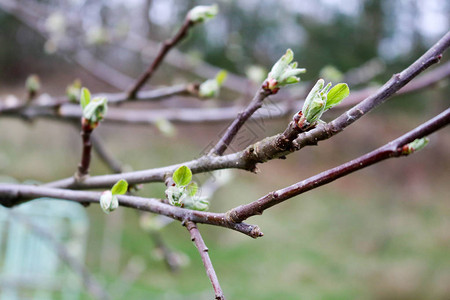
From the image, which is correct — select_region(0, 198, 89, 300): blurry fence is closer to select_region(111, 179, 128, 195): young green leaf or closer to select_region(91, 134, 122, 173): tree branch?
select_region(91, 134, 122, 173): tree branch

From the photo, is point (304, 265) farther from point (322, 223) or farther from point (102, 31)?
point (102, 31)

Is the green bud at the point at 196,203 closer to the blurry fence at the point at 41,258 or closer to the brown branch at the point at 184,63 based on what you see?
the brown branch at the point at 184,63

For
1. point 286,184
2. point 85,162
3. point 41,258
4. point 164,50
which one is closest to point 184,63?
point 164,50

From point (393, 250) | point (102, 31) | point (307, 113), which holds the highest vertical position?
point (393, 250)

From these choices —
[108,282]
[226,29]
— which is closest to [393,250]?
[108,282]

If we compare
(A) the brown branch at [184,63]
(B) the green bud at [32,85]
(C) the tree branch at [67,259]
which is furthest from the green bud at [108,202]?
(A) the brown branch at [184,63]

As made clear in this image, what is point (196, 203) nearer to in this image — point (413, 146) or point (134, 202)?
point (134, 202)

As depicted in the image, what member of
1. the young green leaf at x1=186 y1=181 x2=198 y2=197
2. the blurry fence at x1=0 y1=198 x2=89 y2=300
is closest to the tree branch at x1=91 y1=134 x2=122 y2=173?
the young green leaf at x1=186 y1=181 x2=198 y2=197
